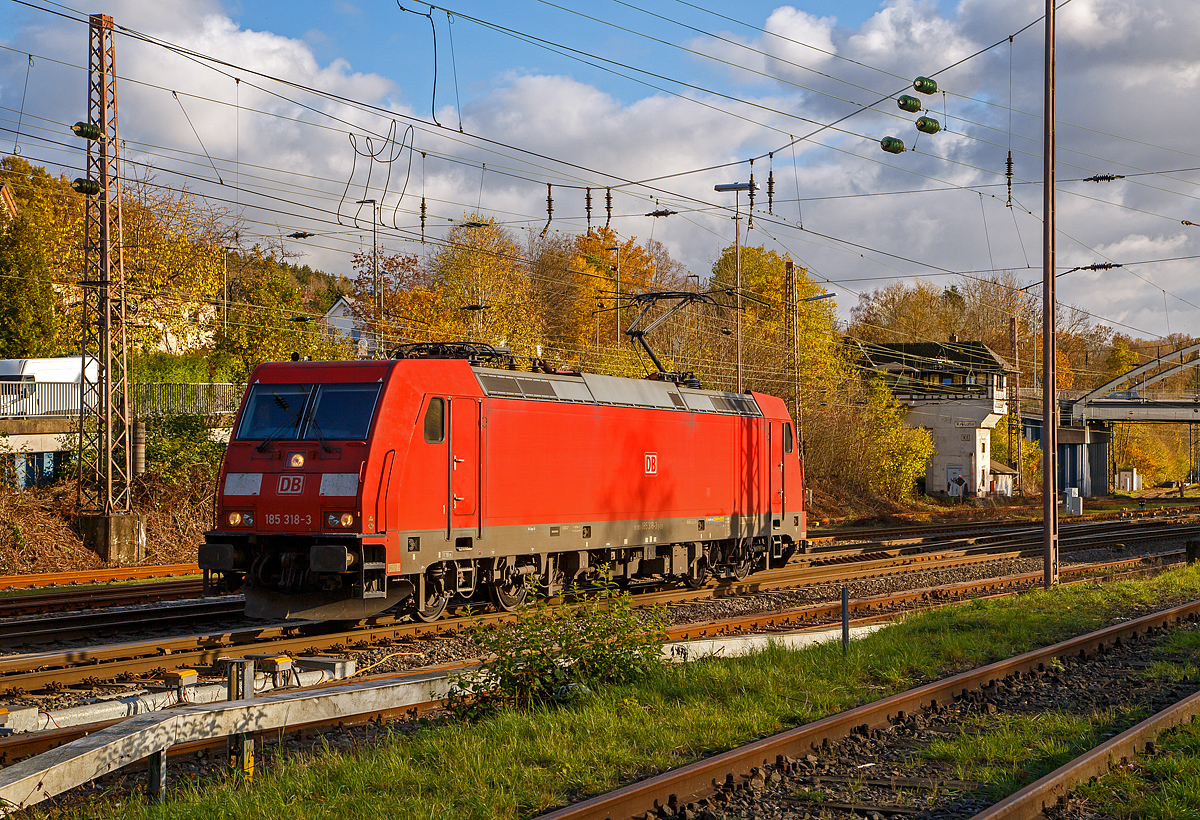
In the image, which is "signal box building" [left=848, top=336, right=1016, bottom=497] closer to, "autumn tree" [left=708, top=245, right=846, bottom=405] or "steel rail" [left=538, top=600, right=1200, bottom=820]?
"autumn tree" [left=708, top=245, right=846, bottom=405]

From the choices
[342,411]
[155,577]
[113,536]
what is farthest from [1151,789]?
[113,536]

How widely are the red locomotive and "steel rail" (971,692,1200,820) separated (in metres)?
8.19

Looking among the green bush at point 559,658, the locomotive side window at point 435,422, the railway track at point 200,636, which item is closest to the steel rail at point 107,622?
the railway track at point 200,636

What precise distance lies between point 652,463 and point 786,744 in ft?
34.3

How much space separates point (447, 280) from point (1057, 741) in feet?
139

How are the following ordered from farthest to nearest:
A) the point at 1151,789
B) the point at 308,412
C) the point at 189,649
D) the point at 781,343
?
the point at 781,343 → the point at 308,412 → the point at 189,649 → the point at 1151,789

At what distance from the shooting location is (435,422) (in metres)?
13.4

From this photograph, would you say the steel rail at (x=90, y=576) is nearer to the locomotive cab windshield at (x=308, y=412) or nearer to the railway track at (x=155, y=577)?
the railway track at (x=155, y=577)

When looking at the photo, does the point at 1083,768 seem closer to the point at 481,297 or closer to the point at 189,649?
the point at 189,649

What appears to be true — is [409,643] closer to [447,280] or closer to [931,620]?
[931,620]

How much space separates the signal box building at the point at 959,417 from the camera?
58.8 meters

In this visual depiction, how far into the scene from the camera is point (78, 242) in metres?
37.7

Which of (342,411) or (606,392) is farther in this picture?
(606,392)

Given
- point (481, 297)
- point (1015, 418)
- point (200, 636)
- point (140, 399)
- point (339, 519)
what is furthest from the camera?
point (1015, 418)
